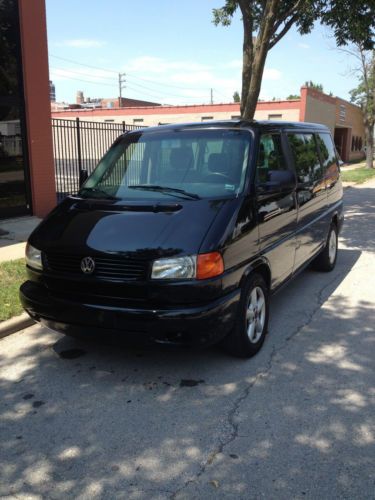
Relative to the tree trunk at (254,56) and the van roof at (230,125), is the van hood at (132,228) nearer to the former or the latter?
the van roof at (230,125)

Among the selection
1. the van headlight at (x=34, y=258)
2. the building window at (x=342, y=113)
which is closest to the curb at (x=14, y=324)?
the van headlight at (x=34, y=258)

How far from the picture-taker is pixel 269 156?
15.0 ft

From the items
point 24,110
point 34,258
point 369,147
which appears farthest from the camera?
point 369,147

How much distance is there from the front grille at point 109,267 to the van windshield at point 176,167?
82 centimetres

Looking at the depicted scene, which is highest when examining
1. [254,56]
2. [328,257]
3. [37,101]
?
[254,56]

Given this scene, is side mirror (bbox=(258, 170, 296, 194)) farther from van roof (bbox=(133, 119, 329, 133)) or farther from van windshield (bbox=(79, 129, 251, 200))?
van roof (bbox=(133, 119, 329, 133))

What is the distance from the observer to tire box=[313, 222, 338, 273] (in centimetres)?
685

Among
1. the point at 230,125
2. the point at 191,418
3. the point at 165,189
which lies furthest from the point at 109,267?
the point at 230,125

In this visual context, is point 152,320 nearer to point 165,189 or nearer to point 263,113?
point 165,189

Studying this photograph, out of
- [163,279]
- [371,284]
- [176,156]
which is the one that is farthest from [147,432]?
[371,284]

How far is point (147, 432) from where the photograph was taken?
311 centimetres

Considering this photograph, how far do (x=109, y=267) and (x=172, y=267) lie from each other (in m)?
0.48

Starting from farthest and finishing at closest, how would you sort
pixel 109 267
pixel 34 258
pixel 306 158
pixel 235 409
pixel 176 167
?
pixel 306 158 < pixel 176 167 < pixel 34 258 < pixel 109 267 < pixel 235 409

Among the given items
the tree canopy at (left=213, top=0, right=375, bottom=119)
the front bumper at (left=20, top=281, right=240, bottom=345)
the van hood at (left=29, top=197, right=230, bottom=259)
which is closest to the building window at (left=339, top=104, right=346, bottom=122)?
the tree canopy at (left=213, top=0, right=375, bottom=119)
